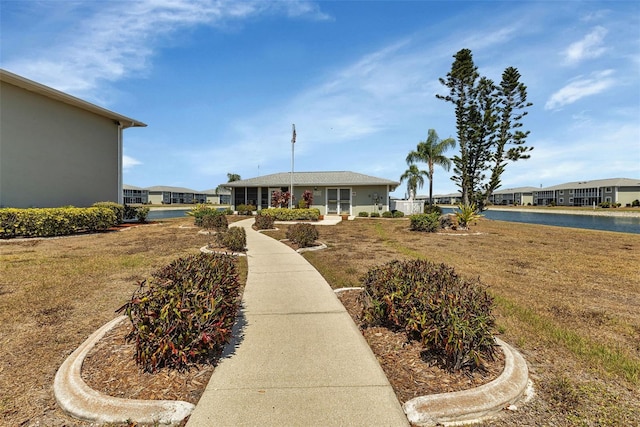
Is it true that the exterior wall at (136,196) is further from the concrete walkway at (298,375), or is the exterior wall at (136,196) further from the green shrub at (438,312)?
the green shrub at (438,312)

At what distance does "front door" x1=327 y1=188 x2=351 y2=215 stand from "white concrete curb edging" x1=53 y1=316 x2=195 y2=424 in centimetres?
2658

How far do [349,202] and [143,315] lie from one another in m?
26.3

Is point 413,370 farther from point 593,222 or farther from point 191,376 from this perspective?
point 593,222

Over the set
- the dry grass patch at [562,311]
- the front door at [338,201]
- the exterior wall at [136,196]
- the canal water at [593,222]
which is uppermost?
the exterior wall at [136,196]

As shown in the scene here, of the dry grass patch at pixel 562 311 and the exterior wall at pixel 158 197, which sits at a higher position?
the exterior wall at pixel 158 197

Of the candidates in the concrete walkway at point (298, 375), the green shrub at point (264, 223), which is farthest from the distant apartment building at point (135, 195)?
the concrete walkway at point (298, 375)

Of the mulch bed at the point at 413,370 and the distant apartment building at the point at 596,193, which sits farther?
the distant apartment building at the point at 596,193

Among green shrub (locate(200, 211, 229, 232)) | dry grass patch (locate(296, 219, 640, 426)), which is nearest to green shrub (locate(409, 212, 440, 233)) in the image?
dry grass patch (locate(296, 219, 640, 426))

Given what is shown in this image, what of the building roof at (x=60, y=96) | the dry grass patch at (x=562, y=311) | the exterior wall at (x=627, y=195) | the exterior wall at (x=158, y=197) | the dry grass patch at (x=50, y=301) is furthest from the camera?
the exterior wall at (x=158, y=197)

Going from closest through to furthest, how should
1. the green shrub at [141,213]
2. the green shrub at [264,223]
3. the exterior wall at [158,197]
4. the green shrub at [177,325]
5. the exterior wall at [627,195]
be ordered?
the green shrub at [177,325] < the green shrub at [264,223] < the green shrub at [141,213] < the exterior wall at [627,195] < the exterior wall at [158,197]

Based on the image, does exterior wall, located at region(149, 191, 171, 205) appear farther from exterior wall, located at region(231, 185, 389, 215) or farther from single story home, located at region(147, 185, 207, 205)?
exterior wall, located at region(231, 185, 389, 215)

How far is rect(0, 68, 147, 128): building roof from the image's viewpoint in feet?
44.5

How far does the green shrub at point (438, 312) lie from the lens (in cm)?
299

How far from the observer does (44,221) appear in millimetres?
12641
